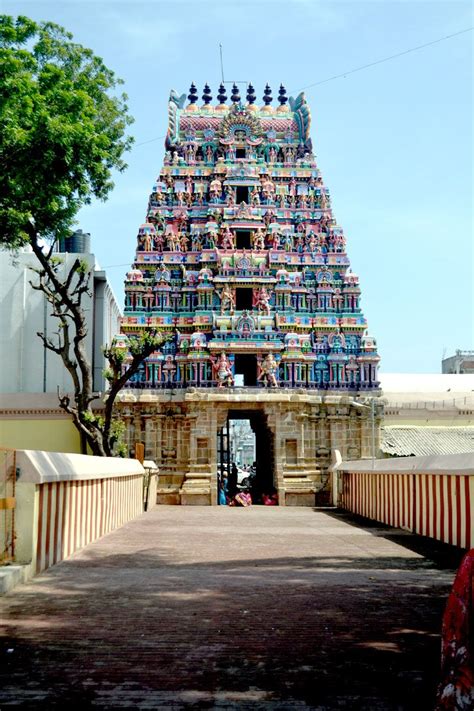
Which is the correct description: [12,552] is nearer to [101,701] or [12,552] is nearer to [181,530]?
[101,701]

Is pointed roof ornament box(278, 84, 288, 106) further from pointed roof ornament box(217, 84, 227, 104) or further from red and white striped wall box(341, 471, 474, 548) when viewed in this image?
red and white striped wall box(341, 471, 474, 548)

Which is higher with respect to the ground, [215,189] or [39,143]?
[215,189]

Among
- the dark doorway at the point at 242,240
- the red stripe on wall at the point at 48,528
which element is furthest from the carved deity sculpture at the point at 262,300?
the red stripe on wall at the point at 48,528

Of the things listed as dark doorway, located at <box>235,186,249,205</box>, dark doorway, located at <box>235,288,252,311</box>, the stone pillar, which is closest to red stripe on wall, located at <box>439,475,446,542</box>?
the stone pillar

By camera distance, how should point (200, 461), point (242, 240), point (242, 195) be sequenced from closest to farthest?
point (200, 461) → point (242, 240) → point (242, 195)

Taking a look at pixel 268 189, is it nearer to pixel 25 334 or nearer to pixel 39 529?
pixel 25 334

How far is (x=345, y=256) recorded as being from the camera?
35.5 meters

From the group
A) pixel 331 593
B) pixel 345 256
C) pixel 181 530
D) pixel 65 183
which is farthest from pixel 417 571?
pixel 345 256

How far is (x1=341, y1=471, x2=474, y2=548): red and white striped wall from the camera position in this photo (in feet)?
40.4

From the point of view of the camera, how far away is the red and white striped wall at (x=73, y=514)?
32.5ft

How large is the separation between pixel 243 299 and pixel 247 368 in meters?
3.87

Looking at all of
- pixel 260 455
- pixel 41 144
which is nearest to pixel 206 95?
pixel 260 455

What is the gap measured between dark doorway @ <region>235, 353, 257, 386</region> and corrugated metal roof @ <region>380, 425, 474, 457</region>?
21.4ft

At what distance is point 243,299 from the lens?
3506 cm
